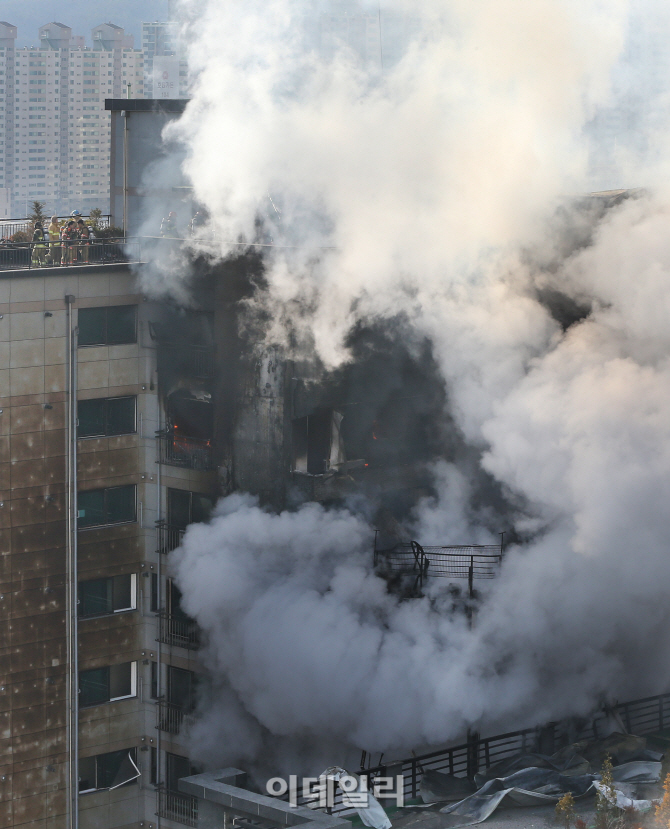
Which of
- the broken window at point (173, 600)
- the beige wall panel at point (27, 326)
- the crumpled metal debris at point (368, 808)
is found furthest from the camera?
the broken window at point (173, 600)

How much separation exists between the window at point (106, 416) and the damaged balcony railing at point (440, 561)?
5.57 metres

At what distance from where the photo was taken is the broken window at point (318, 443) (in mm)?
19375

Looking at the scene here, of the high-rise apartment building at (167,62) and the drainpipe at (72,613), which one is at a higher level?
the high-rise apartment building at (167,62)

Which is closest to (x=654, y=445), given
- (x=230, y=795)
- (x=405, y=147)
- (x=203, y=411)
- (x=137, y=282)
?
(x=405, y=147)

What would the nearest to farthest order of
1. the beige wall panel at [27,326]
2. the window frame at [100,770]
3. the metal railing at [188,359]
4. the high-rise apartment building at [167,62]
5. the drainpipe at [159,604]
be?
1. the beige wall panel at [27,326]
2. the high-rise apartment building at [167,62]
3. the metal railing at [188,359]
4. the window frame at [100,770]
5. the drainpipe at [159,604]

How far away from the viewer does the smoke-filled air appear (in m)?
16.1

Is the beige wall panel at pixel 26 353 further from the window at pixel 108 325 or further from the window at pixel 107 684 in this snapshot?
the window at pixel 107 684

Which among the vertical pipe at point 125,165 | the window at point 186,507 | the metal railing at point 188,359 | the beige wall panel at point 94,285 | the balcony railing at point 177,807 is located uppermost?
the vertical pipe at point 125,165

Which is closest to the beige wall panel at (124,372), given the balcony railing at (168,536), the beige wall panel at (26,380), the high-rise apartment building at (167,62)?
the beige wall panel at (26,380)

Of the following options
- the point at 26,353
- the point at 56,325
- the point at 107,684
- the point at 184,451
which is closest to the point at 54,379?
the point at 26,353

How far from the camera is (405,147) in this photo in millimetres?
17984

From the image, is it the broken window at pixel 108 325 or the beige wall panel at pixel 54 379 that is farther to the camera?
the broken window at pixel 108 325

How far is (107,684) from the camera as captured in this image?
20.9 m

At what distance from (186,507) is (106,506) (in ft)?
4.99
